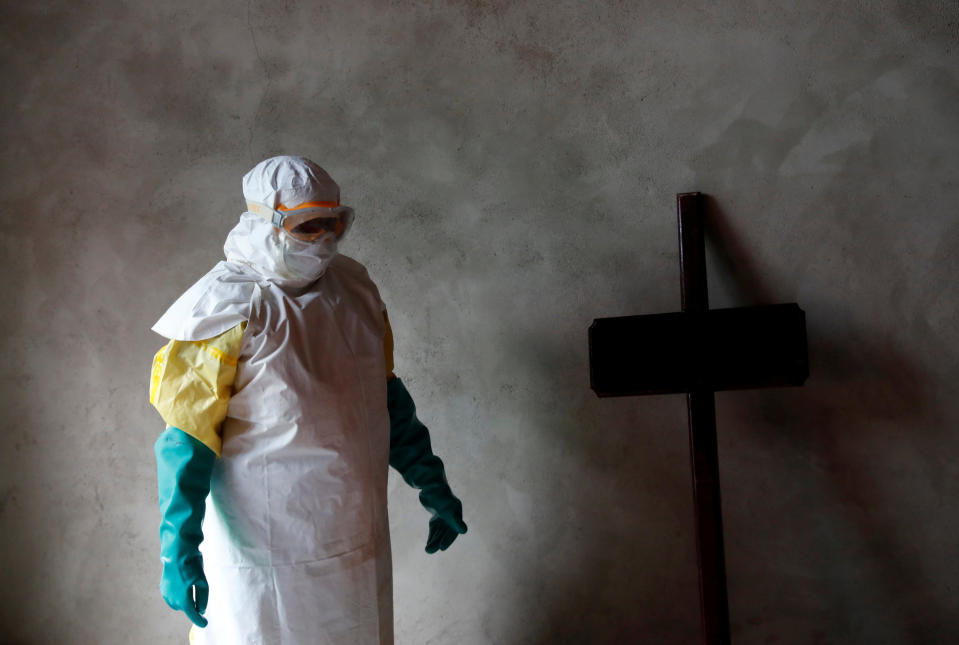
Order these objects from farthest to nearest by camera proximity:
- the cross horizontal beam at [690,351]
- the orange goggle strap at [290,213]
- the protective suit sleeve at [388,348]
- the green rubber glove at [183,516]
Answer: the protective suit sleeve at [388,348] < the cross horizontal beam at [690,351] < the orange goggle strap at [290,213] < the green rubber glove at [183,516]

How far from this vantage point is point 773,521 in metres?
2.14

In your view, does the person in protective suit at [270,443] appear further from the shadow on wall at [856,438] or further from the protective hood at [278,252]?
the shadow on wall at [856,438]

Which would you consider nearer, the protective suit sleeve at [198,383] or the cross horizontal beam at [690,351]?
the protective suit sleeve at [198,383]

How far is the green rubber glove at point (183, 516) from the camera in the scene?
1585 millimetres

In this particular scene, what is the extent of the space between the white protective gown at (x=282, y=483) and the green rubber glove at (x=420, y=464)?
0.85 ft

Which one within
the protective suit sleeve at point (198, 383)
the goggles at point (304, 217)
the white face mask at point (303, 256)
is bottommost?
Answer: the protective suit sleeve at point (198, 383)

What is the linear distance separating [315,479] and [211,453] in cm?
22

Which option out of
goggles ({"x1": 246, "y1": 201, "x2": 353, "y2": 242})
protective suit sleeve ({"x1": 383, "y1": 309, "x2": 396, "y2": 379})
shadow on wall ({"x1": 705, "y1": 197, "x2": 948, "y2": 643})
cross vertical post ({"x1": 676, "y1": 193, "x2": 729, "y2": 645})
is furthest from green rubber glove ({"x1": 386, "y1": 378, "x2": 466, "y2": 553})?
shadow on wall ({"x1": 705, "y1": 197, "x2": 948, "y2": 643})

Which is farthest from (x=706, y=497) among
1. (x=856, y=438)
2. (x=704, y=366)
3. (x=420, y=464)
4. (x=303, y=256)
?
(x=303, y=256)

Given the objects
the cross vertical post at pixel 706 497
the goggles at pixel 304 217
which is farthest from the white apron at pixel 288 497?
the cross vertical post at pixel 706 497

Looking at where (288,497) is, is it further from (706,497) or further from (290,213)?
(706,497)

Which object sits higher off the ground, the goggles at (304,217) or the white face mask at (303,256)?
the goggles at (304,217)

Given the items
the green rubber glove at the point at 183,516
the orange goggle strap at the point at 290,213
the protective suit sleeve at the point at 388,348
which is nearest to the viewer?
the green rubber glove at the point at 183,516

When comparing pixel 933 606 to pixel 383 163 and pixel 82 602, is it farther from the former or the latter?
pixel 82 602
